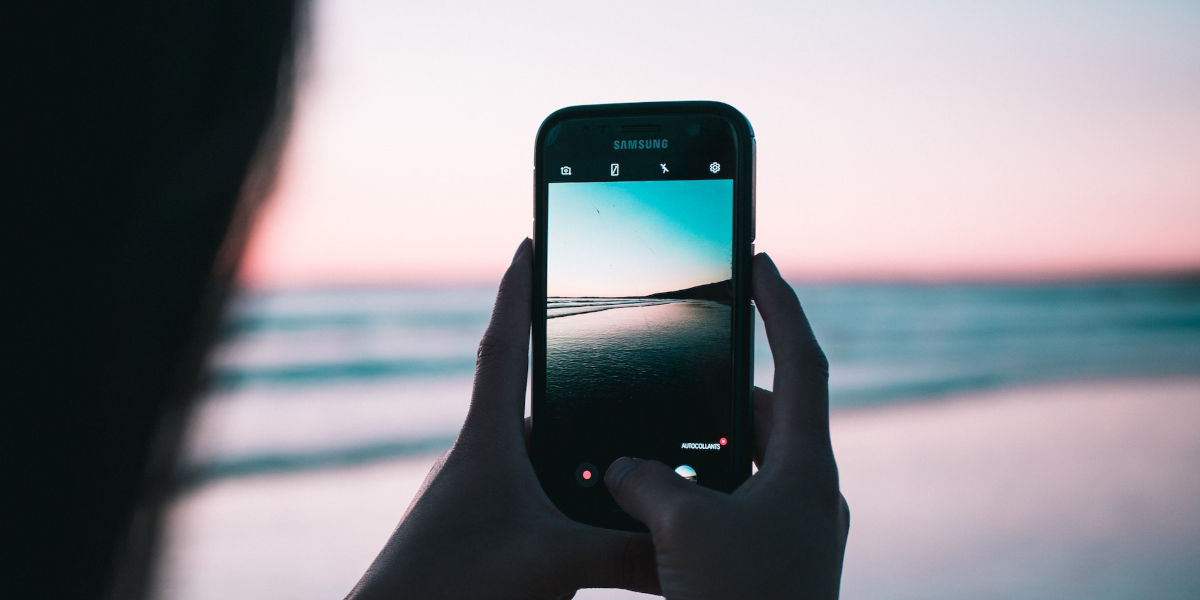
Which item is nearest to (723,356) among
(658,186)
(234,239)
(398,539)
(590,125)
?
(658,186)

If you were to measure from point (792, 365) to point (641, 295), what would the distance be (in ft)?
0.96

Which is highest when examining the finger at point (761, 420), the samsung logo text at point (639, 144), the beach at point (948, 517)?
the samsung logo text at point (639, 144)

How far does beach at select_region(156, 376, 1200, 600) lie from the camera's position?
6.91 ft

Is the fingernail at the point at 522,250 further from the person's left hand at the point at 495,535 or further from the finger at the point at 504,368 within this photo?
the person's left hand at the point at 495,535

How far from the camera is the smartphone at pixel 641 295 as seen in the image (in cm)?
105

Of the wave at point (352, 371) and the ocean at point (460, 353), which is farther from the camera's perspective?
the wave at point (352, 371)

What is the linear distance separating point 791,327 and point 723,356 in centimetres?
15

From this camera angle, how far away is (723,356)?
1065 millimetres

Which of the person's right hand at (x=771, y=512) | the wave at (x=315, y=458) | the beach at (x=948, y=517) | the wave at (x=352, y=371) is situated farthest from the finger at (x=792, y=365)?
the wave at (x=352, y=371)

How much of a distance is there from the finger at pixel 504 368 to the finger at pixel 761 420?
35cm

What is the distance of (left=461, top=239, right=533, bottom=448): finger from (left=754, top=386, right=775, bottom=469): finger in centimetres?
35

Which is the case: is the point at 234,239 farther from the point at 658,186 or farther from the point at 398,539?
the point at 658,186

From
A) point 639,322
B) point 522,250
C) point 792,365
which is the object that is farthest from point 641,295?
point 792,365

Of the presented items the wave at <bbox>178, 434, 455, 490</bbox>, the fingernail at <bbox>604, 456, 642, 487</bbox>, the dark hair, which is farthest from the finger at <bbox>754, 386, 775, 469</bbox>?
the wave at <bbox>178, 434, 455, 490</bbox>
